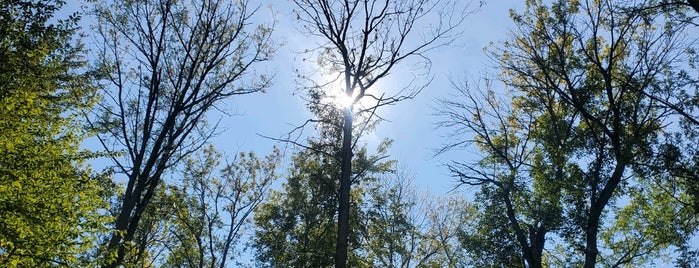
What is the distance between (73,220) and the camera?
30.9 feet

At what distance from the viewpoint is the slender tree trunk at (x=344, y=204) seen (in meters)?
8.58

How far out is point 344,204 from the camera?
903 centimetres

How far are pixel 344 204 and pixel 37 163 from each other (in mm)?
5419

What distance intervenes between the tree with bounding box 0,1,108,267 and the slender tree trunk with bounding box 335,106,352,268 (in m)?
4.65

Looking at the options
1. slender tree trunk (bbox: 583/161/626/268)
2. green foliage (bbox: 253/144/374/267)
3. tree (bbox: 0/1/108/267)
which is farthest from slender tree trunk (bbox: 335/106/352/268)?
green foliage (bbox: 253/144/374/267)

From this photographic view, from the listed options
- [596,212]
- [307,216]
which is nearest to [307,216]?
[307,216]

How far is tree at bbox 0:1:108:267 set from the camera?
8.24m

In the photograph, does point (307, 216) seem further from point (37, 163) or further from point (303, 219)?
point (37, 163)

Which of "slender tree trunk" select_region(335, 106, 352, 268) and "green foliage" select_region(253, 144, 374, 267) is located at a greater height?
"green foliage" select_region(253, 144, 374, 267)

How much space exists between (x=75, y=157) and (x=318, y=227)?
15538 mm

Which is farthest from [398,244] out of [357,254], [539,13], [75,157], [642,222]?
[75,157]

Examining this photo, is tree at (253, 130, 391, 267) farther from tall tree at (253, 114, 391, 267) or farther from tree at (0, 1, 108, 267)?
A: tree at (0, 1, 108, 267)

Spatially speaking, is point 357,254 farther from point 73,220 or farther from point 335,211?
point 73,220

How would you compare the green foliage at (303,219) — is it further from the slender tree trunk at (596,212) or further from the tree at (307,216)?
the slender tree trunk at (596,212)
